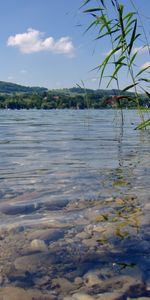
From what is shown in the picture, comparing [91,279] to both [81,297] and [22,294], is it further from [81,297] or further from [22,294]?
[22,294]

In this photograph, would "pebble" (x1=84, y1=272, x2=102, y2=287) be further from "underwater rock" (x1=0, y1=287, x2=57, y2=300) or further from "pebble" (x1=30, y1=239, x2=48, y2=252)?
"pebble" (x1=30, y1=239, x2=48, y2=252)

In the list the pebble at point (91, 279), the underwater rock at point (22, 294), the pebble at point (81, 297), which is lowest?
the pebble at point (81, 297)

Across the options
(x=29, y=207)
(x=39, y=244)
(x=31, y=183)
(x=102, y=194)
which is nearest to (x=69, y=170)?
A: (x=31, y=183)

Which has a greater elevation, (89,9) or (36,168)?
(89,9)

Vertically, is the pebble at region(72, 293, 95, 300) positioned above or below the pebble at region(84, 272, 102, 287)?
below

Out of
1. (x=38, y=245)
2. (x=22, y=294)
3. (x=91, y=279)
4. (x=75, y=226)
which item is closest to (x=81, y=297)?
(x=91, y=279)

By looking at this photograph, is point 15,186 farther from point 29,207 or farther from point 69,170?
point 69,170

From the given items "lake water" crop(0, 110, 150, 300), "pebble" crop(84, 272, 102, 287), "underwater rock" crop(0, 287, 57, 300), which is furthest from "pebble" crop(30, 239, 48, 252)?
"underwater rock" crop(0, 287, 57, 300)

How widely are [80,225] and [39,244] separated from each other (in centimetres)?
65

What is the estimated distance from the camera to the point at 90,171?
706 cm

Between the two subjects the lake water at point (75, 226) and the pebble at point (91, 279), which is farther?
the lake water at point (75, 226)

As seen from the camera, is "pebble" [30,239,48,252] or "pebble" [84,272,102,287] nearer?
"pebble" [84,272,102,287]

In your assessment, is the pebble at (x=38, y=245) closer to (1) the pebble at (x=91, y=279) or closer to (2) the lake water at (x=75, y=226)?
(2) the lake water at (x=75, y=226)

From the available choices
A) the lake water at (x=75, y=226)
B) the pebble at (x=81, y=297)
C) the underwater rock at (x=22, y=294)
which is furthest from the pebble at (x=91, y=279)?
the underwater rock at (x=22, y=294)
